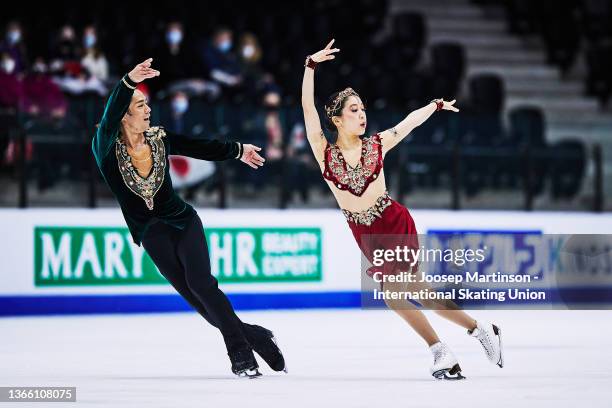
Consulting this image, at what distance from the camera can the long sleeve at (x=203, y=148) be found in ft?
21.4

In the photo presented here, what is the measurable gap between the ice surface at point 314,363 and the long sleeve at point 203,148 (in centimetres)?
113

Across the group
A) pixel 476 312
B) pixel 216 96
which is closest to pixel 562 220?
pixel 476 312

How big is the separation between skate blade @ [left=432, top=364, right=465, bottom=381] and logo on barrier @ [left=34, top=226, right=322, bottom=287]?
4744 millimetres

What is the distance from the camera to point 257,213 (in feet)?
36.7

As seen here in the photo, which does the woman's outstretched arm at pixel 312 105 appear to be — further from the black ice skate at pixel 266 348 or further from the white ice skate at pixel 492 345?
the white ice skate at pixel 492 345

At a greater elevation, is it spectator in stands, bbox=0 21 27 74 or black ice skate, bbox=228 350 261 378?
spectator in stands, bbox=0 21 27 74

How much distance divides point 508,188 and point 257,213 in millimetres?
2442

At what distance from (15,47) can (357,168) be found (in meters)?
6.63

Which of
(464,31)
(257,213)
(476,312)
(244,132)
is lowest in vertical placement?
(476,312)

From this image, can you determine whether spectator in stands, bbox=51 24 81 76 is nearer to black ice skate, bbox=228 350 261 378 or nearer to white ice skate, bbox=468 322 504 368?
black ice skate, bbox=228 350 261 378

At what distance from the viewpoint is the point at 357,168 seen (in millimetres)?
6551

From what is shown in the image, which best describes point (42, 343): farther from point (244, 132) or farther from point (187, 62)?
point (187, 62)

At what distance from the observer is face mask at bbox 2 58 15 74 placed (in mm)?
11930

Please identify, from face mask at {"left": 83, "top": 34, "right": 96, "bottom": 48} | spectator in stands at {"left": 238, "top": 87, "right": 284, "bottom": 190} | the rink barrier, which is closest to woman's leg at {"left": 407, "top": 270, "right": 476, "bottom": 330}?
the rink barrier
